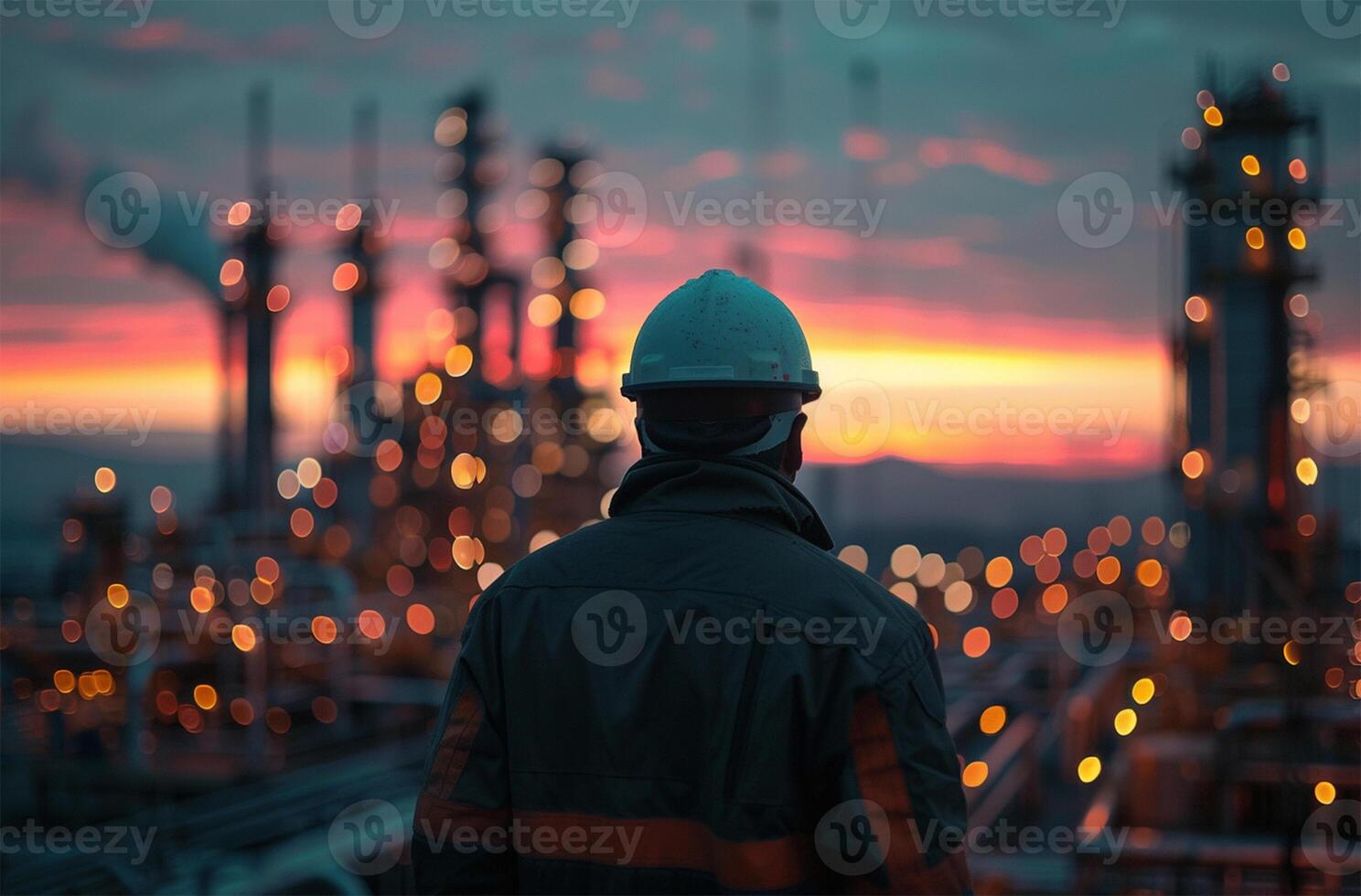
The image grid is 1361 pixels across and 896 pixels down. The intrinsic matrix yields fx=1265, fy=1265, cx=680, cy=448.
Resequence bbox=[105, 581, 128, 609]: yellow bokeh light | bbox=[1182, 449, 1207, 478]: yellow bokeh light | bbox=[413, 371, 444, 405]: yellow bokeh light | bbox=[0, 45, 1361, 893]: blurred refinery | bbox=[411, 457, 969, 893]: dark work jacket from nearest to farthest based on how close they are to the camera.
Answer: bbox=[411, 457, 969, 893]: dark work jacket
bbox=[0, 45, 1361, 893]: blurred refinery
bbox=[1182, 449, 1207, 478]: yellow bokeh light
bbox=[105, 581, 128, 609]: yellow bokeh light
bbox=[413, 371, 444, 405]: yellow bokeh light

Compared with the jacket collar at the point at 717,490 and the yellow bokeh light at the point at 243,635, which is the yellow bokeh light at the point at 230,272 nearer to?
the yellow bokeh light at the point at 243,635

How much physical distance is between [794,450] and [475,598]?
17.2ft

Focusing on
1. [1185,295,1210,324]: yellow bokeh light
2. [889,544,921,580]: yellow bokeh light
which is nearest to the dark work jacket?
[1185,295,1210,324]: yellow bokeh light

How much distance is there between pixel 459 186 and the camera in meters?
32.5

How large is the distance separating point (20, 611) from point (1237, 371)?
20008mm

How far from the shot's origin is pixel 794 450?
2381 mm

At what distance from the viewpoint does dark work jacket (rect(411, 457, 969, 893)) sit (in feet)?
6.28

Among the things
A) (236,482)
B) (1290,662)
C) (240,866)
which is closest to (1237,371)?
(1290,662)

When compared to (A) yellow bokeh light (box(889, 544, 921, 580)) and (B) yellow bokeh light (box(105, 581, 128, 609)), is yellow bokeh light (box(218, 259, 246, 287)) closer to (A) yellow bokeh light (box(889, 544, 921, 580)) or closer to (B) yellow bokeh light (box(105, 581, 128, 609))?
(B) yellow bokeh light (box(105, 581, 128, 609))

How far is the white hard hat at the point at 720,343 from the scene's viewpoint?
7.41ft

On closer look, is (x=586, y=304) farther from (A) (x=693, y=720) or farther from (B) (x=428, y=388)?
(A) (x=693, y=720)

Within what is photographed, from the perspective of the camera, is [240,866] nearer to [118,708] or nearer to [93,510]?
[118,708]

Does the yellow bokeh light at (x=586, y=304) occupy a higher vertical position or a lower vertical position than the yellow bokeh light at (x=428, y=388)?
higher

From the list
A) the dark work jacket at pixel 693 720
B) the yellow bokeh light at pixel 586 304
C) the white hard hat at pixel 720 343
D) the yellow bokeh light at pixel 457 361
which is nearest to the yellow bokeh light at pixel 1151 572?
the yellow bokeh light at pixel 586 304
